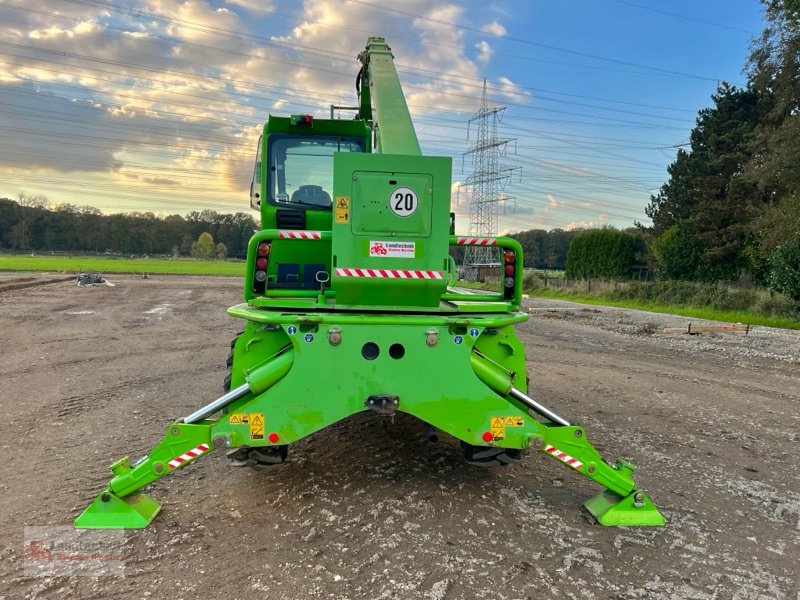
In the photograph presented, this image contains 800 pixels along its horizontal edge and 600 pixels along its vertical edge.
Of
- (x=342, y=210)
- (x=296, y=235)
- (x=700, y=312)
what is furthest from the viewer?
(x=700, y=312)

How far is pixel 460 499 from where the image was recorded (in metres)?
4.05

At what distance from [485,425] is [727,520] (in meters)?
1.79

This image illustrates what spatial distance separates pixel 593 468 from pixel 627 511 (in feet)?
1.18

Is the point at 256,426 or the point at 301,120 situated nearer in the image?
the point at 256,426

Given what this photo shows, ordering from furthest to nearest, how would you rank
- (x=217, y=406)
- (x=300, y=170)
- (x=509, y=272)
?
1. (x=300, y=170)
2. (x=509, y=272)
3. (x=217, y=406)

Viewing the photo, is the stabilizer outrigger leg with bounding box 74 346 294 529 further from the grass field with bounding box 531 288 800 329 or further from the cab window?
the grass field with bounding box 531 288 800 329

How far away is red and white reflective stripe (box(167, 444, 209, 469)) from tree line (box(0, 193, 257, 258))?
82.5m

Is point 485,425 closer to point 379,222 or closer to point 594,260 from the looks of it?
point 379,222

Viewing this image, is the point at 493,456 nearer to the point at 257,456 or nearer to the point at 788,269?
the point at 257,456

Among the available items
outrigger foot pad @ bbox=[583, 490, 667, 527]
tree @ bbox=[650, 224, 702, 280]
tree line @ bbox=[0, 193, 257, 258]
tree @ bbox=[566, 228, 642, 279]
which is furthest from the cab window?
tree line @ bbox=[0, 193, 257, 258]

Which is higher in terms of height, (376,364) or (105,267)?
(376,364)

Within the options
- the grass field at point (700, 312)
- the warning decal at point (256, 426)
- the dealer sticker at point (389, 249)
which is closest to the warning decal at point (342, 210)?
the dealer sticker at point (389, 249)

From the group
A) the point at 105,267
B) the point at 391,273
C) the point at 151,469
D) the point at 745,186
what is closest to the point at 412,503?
the point at 391,273

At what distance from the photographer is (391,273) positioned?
152 inches
